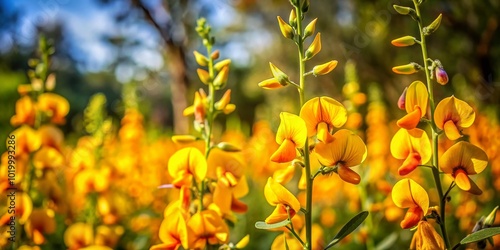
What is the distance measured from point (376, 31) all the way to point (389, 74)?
77 cm

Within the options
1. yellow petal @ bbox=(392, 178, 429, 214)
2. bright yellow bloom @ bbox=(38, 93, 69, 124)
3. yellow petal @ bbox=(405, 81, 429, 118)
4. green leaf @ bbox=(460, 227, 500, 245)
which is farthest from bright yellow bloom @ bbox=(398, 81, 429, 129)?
bright yellow bloom @ bbox=(38, 93, 69, 124)

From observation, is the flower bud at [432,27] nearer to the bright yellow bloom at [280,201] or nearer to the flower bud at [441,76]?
the flower bud at [441,76]

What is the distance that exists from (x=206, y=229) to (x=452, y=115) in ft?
1.69

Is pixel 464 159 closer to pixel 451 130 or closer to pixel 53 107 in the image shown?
pixel 451 130

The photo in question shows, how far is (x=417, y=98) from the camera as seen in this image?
2.74 feet

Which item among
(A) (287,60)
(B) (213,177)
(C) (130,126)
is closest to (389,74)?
(C) (130,126)

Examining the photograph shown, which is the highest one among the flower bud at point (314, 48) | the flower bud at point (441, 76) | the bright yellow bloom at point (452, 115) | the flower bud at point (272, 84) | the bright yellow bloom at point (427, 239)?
the flower bud at point (314, 48)

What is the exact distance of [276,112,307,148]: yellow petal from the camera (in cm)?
84

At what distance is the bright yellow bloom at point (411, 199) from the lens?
2.70ft

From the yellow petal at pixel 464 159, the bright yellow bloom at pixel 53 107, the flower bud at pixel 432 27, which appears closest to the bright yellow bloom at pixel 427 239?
the yellow petal at pixel 464 159

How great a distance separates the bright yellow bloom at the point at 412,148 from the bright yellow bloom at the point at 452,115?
4 centimetres

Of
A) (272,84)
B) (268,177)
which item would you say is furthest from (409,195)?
(268,177)

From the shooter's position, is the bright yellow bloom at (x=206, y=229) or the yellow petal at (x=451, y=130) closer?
the yellow petal at (x=451, y=130)

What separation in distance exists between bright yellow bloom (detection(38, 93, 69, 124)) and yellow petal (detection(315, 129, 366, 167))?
920 mm
